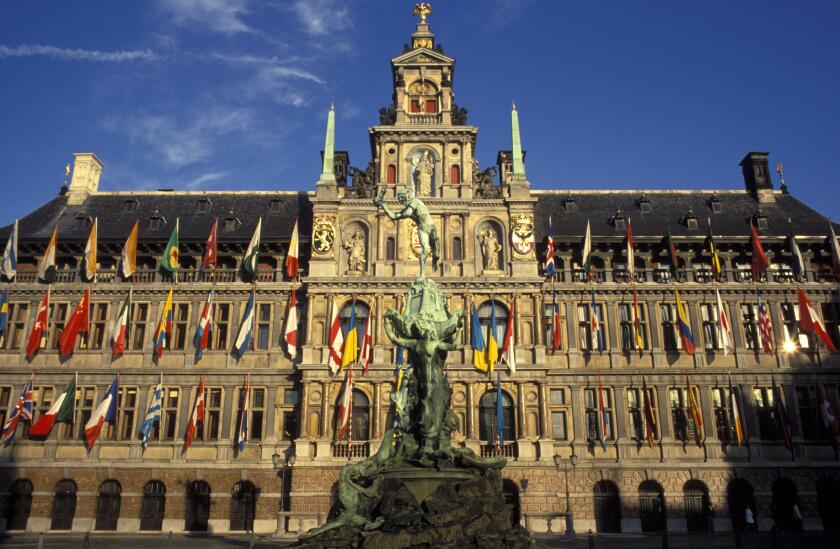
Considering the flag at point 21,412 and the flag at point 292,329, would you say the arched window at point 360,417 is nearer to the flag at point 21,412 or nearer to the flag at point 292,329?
the flag at point 292,329

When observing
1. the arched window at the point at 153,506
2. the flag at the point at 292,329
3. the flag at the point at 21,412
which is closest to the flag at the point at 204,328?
the flag at the point at 292,329

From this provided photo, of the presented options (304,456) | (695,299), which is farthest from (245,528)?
(695,299)

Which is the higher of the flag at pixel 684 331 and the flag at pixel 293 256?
the flag at pixel 293 256

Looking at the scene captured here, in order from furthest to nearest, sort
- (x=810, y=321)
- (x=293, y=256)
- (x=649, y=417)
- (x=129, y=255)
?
1. (x=129, y=255)
2. (x=293, y=256)
3. (x=810, y=321)
4. (x=649, y=417)

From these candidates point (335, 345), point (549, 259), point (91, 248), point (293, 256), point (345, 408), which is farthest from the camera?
point (293, 256)

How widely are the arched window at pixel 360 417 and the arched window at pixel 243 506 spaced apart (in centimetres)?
582

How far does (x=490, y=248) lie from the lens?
41.4 m

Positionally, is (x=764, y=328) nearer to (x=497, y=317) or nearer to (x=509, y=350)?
(x=509, y=350)

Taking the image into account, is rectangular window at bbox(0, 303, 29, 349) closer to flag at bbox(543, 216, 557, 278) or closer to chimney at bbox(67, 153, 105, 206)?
chimney at bbox(67, 153, 105, 206)

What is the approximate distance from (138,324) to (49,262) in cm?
613

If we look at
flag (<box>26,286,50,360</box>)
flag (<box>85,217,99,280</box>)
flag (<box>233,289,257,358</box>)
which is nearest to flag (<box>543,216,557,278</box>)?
flag (<box>233,289,257,358</box>)

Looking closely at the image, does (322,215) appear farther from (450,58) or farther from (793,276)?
(793,276)

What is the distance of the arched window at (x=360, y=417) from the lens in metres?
38.0

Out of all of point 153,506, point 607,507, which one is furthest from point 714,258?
point 153,506
